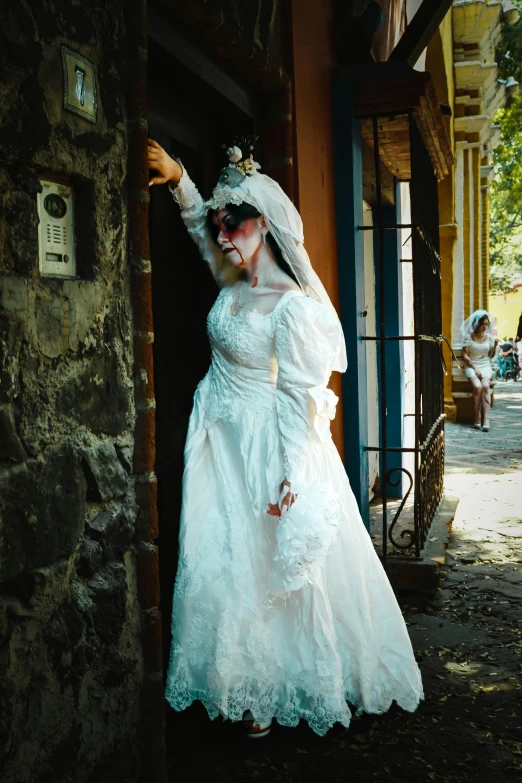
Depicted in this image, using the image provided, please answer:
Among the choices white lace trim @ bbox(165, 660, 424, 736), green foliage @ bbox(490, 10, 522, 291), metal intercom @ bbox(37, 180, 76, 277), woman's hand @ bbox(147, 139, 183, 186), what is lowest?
white lace trim @ bbox(165, 660, 424, 736)

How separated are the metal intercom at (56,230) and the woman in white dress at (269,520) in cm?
84

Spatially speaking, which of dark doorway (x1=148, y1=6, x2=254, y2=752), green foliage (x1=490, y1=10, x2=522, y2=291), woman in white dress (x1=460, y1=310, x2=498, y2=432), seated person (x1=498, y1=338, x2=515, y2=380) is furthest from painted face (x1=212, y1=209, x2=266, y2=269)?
seated person (x1=498, y1=338, x2=515, y2=380)

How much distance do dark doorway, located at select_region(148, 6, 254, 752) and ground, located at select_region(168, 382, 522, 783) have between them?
0.56 m

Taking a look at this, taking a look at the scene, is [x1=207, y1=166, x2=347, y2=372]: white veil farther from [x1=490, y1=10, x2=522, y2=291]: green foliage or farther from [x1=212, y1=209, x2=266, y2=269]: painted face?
[x1=490, y1=10, x2=522, y2=291]: green foliage

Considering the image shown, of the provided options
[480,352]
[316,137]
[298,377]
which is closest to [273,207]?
[298,377]

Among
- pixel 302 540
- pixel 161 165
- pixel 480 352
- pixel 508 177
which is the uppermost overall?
pixel 508 177

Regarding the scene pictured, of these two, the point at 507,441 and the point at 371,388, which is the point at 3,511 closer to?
the point at 371,388

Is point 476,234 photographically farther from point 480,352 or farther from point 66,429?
point 66,429

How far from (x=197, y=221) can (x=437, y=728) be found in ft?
7.25

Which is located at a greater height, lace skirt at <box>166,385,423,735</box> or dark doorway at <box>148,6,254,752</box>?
dark doorway at <box>148,6,254,752</box>

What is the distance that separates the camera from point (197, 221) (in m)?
3.20

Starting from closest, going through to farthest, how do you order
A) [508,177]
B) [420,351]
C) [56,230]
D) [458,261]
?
[56,230], [420,351], [458,261], [508,177]

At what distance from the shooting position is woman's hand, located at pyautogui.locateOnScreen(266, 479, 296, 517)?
9.21ft

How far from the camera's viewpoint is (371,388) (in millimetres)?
6785
